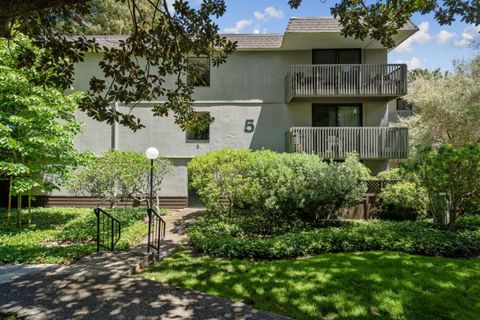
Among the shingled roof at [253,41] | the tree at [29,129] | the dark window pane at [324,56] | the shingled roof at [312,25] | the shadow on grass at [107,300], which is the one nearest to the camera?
the shadow on grass at [107,300]

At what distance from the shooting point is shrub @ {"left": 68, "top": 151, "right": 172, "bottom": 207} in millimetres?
12344

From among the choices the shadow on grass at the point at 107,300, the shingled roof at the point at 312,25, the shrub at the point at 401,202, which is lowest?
the shadow on grass at the point at 107,300

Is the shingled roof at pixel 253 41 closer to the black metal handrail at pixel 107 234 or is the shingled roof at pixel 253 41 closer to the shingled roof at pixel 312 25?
the shingled roof at pixel 312 25

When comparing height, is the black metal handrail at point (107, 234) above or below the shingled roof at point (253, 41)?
below

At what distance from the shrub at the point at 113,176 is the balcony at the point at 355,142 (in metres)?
6.31

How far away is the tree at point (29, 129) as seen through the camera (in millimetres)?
10172

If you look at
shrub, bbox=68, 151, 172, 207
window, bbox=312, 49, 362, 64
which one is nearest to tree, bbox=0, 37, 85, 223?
shrub, bbox=68, 151, 172, 207

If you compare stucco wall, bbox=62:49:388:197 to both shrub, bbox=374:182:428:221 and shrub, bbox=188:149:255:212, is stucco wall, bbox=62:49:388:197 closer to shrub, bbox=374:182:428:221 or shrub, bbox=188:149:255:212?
shrub, bbox=188:149:255:212

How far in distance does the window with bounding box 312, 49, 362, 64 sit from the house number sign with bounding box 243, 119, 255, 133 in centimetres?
425

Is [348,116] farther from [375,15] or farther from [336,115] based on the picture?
[375,15]

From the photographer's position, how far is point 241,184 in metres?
10.8

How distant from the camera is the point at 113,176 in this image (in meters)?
12.4

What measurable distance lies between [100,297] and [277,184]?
6.14 meters

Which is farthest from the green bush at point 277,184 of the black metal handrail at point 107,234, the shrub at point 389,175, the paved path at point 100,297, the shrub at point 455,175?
the paved path at point 100,297
